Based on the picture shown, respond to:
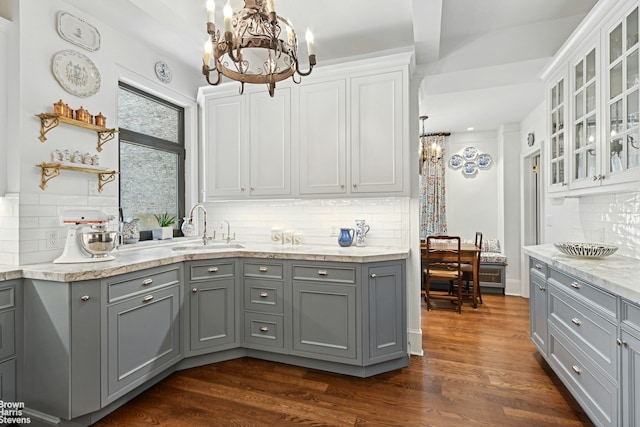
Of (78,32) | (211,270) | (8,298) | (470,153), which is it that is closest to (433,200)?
(470,153)

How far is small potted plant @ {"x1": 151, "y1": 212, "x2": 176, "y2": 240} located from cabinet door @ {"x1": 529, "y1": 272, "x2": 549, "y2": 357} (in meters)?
3.37

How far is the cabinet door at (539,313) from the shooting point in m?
2.59

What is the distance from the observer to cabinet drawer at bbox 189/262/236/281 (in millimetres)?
2754

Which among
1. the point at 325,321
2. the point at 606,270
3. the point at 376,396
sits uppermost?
the point at 606,270

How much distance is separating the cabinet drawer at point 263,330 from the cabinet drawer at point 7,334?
1.49 metres

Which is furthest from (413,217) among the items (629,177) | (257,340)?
(257,340)

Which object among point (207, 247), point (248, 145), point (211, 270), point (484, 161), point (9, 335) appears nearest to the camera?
point (9, 335)

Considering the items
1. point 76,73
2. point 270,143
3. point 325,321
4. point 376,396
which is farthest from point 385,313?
point 76,73

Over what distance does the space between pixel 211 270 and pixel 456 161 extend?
5.00 meters

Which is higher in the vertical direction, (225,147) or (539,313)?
(225,147)

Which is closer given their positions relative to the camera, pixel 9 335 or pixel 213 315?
pixel 9 335

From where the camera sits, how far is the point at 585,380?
1.95 metres

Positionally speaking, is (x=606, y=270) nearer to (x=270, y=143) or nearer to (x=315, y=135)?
(x=315, y=135)

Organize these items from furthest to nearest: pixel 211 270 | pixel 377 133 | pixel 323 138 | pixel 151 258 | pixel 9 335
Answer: pixel 323 138, pixel 377 133, pixel 211 270, pixel 151 258, pixel 9 335
